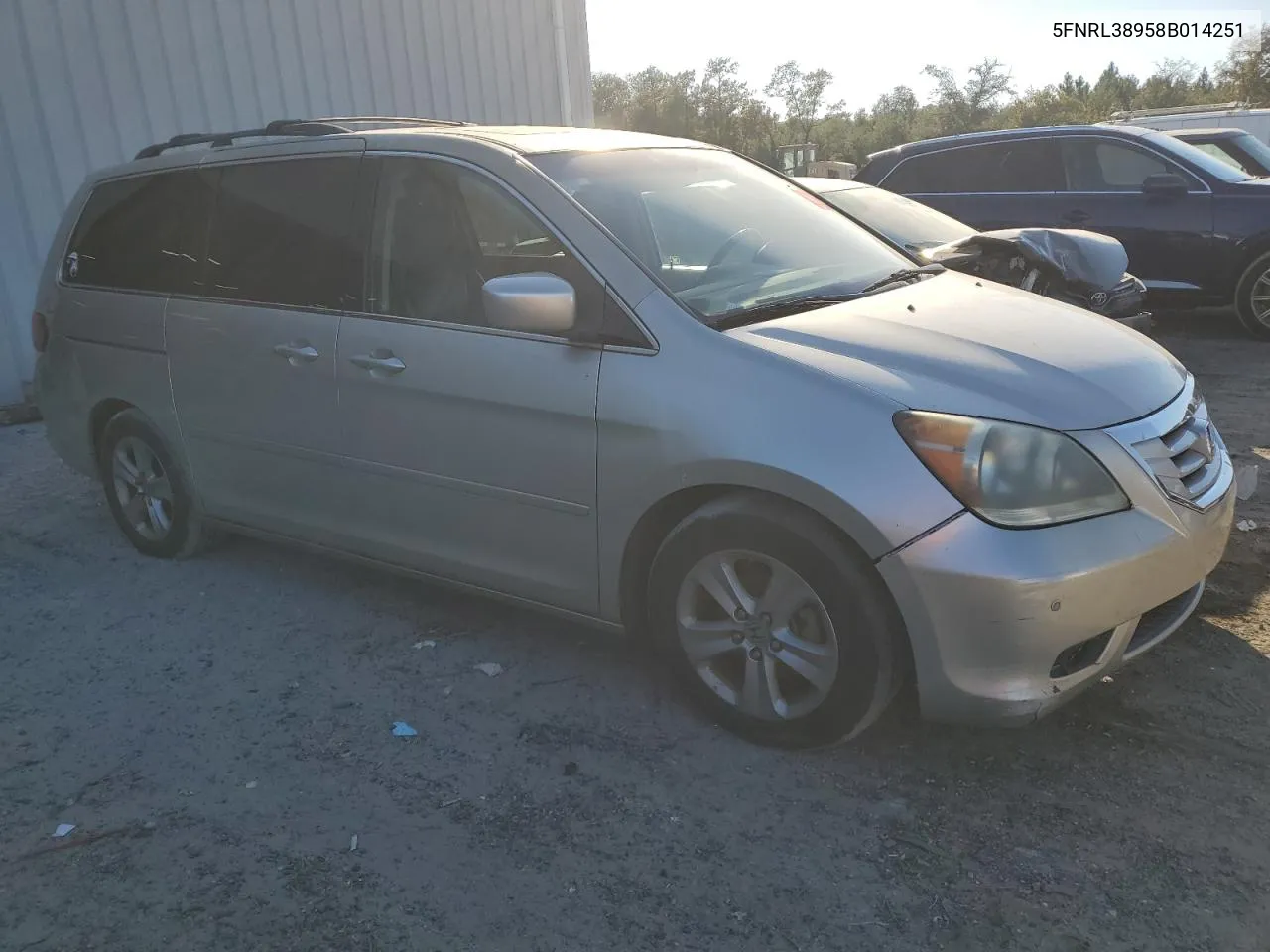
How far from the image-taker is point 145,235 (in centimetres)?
467

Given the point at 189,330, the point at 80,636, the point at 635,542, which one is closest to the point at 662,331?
the point at 635,542

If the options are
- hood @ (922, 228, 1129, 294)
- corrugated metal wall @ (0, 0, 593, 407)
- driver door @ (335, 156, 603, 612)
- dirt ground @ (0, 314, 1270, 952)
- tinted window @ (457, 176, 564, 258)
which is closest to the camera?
dirt ground @ (0, 314, 1270, 952)

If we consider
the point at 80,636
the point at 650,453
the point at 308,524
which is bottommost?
the point at 80,636

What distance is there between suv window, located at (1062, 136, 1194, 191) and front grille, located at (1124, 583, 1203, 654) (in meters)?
7.15

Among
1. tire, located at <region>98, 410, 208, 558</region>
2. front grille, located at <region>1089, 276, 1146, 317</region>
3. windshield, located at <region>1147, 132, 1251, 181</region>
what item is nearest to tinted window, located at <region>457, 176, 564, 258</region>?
tire, located at <region>98, 410, 208, 558</region>

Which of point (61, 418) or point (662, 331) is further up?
point (662, 331)

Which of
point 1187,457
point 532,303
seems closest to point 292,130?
point 532,303

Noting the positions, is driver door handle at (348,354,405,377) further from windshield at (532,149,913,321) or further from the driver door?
windshield at (532,149,913,321)

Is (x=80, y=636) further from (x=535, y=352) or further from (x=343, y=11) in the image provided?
(x=343, y=11)

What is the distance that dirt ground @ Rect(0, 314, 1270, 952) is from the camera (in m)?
2.48

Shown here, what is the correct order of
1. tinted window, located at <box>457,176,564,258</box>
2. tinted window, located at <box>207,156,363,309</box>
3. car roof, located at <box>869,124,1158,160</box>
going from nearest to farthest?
tinted window, located at <box>457,176,564,258</box> < tinted window, located at <box>207,156,363,309</box> < car roof, located at <box>869,124,1158,160</box>

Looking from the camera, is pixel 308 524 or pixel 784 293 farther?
pixel 308 524

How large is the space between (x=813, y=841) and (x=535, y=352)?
1.65m

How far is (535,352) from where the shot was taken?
3338mm
